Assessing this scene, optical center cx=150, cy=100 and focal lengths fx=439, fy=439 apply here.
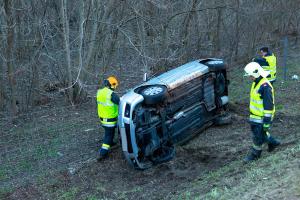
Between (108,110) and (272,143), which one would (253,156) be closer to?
(272,143)

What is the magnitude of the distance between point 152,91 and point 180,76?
37.0 inches

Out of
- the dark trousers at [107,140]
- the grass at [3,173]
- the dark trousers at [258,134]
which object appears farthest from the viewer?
the dark trousers at [107,140]

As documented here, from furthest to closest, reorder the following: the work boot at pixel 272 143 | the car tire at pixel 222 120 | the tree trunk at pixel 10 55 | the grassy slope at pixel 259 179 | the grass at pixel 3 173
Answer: the tree trunk at pixel 10 55 < the car tire at pixel 222 120 < the grass at pixel 3 173 < the work boot at pixel 272 143 < the grassy slope at pixel 259 179

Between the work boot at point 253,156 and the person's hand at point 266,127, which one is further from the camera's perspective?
the work boot at point 253,156

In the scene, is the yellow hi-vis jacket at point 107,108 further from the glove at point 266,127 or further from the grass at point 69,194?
the glove at point 266,127

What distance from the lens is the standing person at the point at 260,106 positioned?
7129 mm

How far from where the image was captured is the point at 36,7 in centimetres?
1230

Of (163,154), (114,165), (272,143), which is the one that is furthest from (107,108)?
(272,143)

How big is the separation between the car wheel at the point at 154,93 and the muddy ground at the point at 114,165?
127 cm

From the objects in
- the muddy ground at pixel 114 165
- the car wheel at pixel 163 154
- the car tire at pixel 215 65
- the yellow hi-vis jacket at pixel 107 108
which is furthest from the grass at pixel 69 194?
the car tire at pixel 215 65

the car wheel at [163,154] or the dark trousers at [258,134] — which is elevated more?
the dark trousers at [258,134]

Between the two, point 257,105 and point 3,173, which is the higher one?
point 257,105

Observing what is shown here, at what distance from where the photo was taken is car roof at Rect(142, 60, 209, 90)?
330 inches

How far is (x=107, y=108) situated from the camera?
27.1 feet
